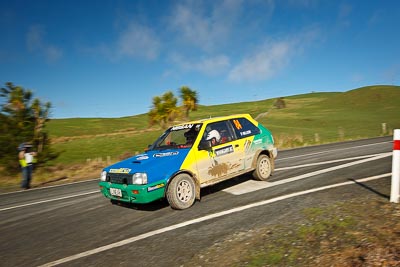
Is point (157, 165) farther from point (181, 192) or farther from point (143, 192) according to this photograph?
point (181, 192)

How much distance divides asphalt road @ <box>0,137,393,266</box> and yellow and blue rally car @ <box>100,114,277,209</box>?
14.5 inches

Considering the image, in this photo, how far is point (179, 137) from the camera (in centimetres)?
680

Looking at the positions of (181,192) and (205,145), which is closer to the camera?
(181,192)

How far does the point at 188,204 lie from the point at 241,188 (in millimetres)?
1652

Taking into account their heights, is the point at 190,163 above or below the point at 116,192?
above

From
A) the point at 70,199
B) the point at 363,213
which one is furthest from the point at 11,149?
the point at 363,213

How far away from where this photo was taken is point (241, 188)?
6777 mm

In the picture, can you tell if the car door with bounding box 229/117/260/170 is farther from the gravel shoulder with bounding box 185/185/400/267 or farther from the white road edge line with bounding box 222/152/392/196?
the gravel shoulder with bounding box 185/185/400/267

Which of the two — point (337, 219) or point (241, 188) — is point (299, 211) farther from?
point (241, 188)

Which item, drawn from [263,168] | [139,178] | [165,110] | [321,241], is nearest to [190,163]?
[139,178]

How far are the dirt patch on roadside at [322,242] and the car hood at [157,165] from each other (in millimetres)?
2025

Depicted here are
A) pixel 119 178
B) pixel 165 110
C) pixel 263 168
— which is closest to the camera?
pixel 119 178

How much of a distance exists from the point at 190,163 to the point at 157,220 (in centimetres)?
134

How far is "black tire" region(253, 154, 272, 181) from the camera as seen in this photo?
Result: 24.1ft
